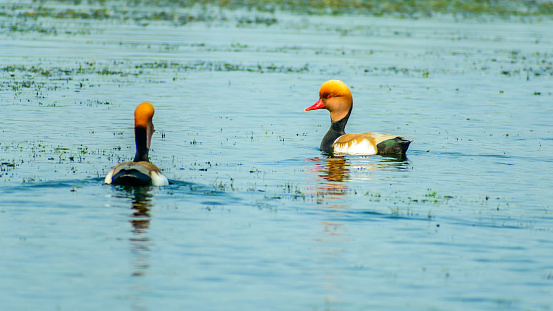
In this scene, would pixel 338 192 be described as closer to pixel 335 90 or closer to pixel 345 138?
pixel 345 138

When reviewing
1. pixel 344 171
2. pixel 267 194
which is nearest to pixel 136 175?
pixel 267 194

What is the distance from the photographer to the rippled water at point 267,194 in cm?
1099

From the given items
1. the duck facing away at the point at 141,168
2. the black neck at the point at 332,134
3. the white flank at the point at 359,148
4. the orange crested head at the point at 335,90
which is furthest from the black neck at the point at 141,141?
the orange crested head at the point at 335,90

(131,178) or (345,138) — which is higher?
(345,138)

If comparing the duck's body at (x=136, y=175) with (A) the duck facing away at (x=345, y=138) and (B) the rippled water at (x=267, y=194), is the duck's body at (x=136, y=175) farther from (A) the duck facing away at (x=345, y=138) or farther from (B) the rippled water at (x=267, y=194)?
(A) the duck facing away at (x=345, y=138)

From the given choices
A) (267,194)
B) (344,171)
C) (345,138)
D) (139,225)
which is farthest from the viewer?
(345,138)

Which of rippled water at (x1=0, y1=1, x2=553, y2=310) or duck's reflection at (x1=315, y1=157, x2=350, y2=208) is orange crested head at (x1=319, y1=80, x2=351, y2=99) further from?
duck's reflection at (x1=315, y1=157, x2=350, y2=208)

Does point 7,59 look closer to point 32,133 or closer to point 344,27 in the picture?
point 32,133

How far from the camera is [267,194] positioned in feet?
52.7

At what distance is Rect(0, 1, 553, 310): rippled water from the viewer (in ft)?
36.1

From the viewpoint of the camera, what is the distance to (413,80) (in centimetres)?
3912

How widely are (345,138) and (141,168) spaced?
7.57 metres

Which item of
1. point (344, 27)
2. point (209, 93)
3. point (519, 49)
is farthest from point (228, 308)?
point (344, 27)

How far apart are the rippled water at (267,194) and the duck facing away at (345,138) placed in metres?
0.46
